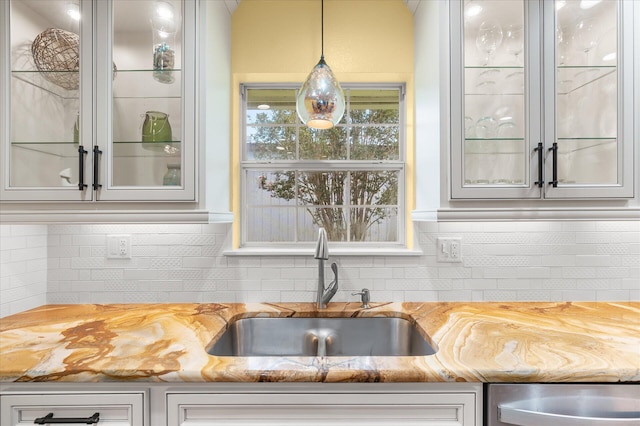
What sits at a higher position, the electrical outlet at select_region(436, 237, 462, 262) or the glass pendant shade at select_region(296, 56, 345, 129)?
the glass pendant shade at select_region(296, 56, 345, 129)

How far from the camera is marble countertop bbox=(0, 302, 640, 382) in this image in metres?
1.00

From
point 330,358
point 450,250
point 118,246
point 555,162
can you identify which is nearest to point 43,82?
point 118,246

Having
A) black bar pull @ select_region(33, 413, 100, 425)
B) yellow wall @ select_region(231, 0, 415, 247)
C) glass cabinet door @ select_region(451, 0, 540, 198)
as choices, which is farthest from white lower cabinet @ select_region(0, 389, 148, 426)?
yellow wall @ select_region(231, 0, 415, 247)

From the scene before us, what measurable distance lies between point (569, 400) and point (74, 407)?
1.40 m

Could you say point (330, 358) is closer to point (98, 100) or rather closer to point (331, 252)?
point (331, 252)

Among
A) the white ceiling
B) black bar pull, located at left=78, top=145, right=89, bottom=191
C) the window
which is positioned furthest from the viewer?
the window

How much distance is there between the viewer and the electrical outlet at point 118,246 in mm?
1679

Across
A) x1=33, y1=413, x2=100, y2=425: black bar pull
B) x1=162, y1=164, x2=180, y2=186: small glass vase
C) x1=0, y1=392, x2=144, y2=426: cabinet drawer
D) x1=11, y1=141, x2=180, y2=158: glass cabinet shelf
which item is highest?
x1=11, y1=141, x2=180, y2=158: glass cabinet shelf

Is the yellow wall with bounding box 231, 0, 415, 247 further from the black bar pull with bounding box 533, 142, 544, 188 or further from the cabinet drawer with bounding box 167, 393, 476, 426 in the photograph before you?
the cabinet drawer with bounding box 167, 393, 476, 426

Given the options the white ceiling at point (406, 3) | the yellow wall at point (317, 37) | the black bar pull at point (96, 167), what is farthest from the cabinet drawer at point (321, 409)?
the white ceiling at point (406, 3)

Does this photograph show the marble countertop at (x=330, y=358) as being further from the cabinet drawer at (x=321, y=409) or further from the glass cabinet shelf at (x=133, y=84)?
the glass cabinet shelf at (x=133, y=84)

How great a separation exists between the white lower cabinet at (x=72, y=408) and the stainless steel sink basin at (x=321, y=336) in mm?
530

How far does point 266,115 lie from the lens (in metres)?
1.89

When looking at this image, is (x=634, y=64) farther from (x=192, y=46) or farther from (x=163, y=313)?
(x=163, y=313)
